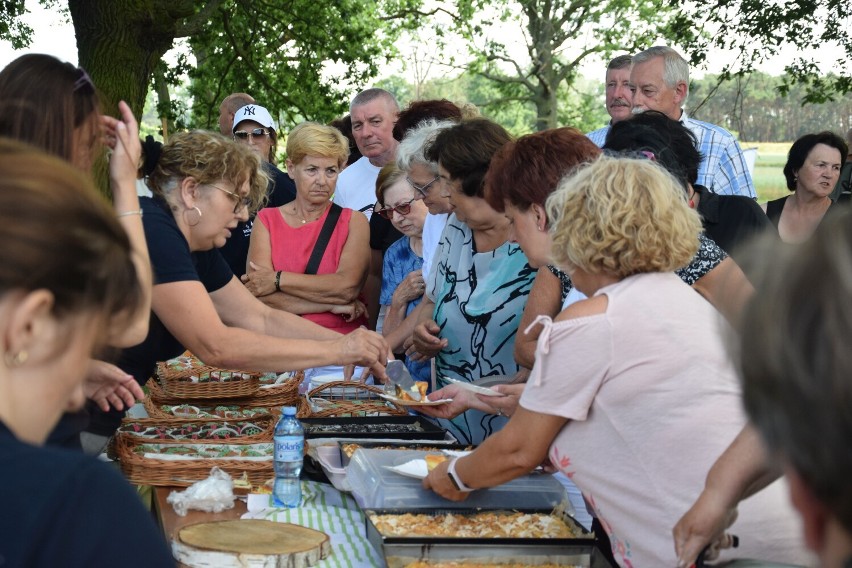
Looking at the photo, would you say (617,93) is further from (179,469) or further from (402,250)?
(179,469)

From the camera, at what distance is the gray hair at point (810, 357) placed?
0.63 m

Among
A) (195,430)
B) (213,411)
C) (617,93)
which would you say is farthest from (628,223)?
(617,93)

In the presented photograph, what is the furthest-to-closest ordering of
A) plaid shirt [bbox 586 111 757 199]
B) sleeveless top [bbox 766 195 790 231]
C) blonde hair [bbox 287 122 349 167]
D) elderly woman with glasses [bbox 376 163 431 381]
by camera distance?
sleeveless top [bbox 766 195 790 231], plaid shirt [bbox 586 111 757 199], blonde hair [bbox 287 122 349 167], elderly woman with glasses [bbox 376 163 431 381]

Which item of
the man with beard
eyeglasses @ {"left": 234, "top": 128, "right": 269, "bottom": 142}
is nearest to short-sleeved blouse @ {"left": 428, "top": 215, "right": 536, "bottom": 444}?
the man with beard

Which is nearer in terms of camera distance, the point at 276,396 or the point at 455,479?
the point at 455,479

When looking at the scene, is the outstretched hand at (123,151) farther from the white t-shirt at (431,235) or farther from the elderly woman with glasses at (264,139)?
the elderly woman with glasses at (264,139)

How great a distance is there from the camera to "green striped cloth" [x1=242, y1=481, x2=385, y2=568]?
231 cm

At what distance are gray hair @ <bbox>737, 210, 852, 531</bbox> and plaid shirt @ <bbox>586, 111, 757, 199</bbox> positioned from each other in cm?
432

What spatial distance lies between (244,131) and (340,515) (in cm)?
418

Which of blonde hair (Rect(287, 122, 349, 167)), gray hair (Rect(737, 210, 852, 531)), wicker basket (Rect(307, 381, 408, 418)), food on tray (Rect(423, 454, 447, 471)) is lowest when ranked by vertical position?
wicker basket (Rect(307, 381, 408, 418))

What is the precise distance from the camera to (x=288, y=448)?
8.66ft

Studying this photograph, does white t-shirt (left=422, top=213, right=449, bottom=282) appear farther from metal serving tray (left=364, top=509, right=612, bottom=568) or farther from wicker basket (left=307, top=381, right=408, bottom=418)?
metal serving tray (left=364, top=509, right=612, bottom=568)

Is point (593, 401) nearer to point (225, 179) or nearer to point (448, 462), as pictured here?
point (448, 462)

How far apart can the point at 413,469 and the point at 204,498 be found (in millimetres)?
536
